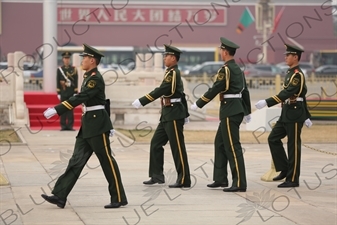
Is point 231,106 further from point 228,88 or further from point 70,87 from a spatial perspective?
point 70,87

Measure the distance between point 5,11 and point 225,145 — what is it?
2046 inches

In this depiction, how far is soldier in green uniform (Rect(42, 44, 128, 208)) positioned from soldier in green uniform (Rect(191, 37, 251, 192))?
1.61m

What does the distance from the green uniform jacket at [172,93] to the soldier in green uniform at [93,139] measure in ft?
4.51

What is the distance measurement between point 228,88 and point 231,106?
0.75 feet

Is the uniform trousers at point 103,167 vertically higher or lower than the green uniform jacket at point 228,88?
lower

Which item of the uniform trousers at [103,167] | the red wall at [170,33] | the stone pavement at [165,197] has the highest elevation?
the red wall at [170,33]

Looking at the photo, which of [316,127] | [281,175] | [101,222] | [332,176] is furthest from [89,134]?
[316,127]

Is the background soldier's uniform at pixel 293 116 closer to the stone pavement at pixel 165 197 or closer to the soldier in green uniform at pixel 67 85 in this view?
the stone pavement at pixel 165 197

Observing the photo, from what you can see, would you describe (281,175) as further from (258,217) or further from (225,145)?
(258,217)

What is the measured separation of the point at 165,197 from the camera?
34.8ft

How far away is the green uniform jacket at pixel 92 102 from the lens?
956 cm

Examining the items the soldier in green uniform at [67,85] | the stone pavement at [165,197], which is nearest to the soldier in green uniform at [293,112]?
the stone pavement at [165,197]

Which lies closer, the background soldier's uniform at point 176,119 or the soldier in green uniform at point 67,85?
the background soldier's uniform at point 176,119

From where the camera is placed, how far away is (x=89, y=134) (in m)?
9.69
